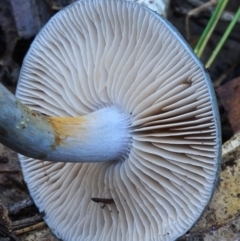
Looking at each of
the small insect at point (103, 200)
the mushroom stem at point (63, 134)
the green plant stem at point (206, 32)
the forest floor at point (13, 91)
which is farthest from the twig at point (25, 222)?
the green plant stem at point (206, 32)

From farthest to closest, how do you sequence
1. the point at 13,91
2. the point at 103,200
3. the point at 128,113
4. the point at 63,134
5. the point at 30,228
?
the point at 13,91, the point at 30,228, the point at 103,200, the point at 128,113, the point at 63,134

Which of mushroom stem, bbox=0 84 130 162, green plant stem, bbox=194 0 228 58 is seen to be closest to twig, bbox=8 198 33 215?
mushroom stem, bbox=0 84 130 162

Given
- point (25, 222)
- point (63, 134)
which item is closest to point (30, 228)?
point (25, 222)

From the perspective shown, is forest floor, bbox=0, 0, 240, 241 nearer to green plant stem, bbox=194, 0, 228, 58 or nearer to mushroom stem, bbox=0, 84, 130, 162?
green plant stem, bbox=194, 0, 228, 58

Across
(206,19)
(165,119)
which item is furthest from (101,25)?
(206,19)

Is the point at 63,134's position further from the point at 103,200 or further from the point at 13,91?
the point at 13,91
